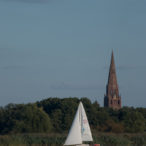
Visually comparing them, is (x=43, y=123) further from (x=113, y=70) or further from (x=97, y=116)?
(x=113, y=70)

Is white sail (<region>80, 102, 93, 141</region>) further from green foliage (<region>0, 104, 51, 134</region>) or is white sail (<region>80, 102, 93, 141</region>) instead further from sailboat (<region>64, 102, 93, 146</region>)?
green foliage (<region>0, 104, 51, 134</region>)

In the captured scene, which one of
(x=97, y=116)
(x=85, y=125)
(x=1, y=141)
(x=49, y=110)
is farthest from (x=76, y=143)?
(x=49, y=110)

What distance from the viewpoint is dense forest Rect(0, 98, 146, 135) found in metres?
50.8

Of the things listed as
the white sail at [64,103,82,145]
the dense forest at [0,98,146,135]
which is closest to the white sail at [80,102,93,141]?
the white sail at [64,103,82,145]

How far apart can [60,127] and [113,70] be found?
96668mm

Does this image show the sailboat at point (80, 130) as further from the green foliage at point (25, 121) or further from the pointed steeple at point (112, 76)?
the pointed steeple at point (112, 76)

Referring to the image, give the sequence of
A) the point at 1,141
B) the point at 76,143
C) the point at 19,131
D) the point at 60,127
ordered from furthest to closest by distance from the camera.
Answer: the point at 60,127 < the point at 19,131 < the point at 1,141 < the point at 76,143

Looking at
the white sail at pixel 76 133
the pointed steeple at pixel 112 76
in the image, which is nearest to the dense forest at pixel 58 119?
the white sail at pixel 76 133

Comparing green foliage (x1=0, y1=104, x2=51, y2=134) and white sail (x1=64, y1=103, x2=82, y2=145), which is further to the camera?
green foliage (x1=0, y1=104, x2=51, y2=134)

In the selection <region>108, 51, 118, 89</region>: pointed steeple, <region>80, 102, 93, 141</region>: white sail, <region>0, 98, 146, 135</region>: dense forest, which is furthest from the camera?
<region>108, 51, 118, 89</region>: pointed steeple

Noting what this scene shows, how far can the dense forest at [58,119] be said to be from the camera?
50.8 m

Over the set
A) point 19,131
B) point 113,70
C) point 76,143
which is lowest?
point 76,143

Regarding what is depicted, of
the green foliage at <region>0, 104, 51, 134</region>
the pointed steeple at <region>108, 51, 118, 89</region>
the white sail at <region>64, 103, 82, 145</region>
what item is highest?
the pointed steeple at <region>108, 51, 118, 89</region>

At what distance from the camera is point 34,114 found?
171 ft
